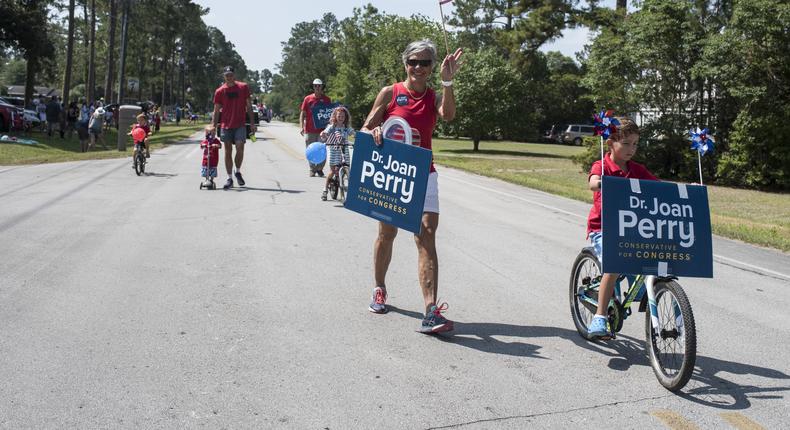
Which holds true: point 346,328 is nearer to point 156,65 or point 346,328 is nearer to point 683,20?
point 683,20

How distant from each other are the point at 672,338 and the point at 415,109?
2426 millimetres

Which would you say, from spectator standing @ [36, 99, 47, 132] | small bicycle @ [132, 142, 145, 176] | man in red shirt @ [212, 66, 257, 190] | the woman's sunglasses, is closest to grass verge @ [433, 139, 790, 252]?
man in red shirt @ [212, 66, 257, 190]

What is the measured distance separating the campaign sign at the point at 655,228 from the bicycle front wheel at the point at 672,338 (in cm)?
20

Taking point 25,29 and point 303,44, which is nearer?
point 25,29

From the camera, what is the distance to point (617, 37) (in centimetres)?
2331

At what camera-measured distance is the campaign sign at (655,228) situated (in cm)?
467

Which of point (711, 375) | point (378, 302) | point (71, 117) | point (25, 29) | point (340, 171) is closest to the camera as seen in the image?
point (711, 375)

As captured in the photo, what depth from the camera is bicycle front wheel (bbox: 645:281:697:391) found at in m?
4.22

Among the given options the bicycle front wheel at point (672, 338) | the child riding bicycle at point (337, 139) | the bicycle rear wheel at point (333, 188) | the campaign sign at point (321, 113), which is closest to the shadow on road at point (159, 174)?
the campaign sign at point (321, 113)

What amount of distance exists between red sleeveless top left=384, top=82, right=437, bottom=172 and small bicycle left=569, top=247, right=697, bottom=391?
152 centimetres

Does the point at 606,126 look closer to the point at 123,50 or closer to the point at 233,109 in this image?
the point at 233,109

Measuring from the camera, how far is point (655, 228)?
472 cm

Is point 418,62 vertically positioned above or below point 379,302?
above

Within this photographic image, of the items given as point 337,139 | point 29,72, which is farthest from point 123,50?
point 337,139
